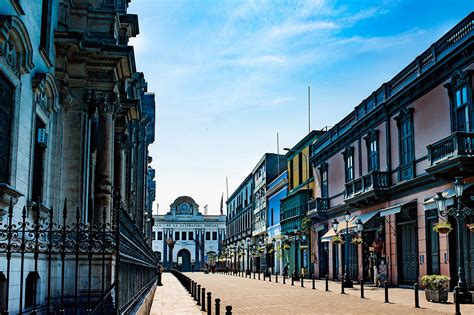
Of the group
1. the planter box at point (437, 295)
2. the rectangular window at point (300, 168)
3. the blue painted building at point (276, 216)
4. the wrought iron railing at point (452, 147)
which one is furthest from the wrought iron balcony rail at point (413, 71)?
the blue painted building at point (276, 216)

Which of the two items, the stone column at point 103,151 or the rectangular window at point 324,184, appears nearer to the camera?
the stone column at point 103,151

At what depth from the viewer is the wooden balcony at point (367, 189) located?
3494 cm

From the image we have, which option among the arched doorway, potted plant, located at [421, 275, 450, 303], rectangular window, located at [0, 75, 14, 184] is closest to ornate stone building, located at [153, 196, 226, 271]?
the arched doorway

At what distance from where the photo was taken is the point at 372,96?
37.7 metres

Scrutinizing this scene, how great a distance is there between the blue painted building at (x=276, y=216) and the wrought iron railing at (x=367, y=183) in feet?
75.3

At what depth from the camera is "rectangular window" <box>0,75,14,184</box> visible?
12.6 m

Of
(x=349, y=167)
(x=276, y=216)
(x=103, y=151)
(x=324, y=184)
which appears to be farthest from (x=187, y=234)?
(x=103, y=151)

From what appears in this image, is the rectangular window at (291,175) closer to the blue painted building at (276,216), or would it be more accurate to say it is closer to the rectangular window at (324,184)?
the blue painted building at (276,216)

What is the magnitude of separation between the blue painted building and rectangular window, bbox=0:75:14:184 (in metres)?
50.8

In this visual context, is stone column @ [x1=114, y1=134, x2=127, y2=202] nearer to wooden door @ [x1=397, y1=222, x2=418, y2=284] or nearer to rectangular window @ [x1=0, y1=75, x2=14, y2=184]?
rectangular window @ [x1=0, y1=75, x2=14, y2=184]

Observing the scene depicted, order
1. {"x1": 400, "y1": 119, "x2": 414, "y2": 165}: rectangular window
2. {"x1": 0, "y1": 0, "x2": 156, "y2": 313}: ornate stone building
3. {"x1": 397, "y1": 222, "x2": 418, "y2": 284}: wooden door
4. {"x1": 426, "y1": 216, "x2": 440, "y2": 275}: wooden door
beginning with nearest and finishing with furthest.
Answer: {"x1": 0, "y1": 0, "x2": 156, "y2": 313}: ornate stone building < {"x1": 426, "y1": 216, "x2": 440, "y2": 275}: wooden door < {"x1": 397, "y1": 222, "x2": 418, "y2": 284}: wooden door < {"x1": 400, "y1": 119, "x2": 414, "y2": 165}: rectangular window

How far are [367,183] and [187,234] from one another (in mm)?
92138

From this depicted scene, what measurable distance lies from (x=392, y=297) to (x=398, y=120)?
37.1ft

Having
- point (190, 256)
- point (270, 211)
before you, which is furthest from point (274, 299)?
point (190, 256)
